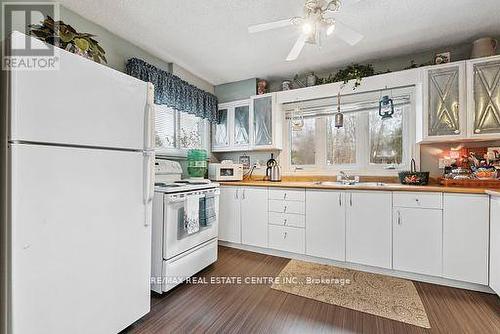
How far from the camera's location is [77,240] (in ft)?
4.12

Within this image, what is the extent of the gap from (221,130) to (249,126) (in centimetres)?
55

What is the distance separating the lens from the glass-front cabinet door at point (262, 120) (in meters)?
3.42

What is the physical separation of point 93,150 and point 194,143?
7.64 ft

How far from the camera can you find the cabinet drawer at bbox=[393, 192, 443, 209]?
7.09ft

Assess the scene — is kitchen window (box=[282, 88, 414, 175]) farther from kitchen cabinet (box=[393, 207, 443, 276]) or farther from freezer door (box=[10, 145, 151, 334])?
freezer door (box=[10, 145, 151, 334])

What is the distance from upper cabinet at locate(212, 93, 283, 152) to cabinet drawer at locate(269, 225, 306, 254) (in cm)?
122

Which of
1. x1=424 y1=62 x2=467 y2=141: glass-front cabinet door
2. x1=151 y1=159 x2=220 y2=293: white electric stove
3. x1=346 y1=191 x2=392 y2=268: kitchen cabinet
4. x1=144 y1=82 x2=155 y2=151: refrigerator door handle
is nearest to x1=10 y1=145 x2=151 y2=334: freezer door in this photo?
x1=144 y1=82 x2=155 y2=151: refrigerator door handle

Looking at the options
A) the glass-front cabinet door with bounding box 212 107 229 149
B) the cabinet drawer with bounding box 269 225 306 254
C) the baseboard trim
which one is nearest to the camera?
the baseboard trim

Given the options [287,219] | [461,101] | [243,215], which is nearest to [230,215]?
[243,215]

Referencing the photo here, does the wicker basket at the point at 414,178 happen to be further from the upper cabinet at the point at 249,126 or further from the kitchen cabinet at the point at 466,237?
the upper cabinet at the point at 249,126

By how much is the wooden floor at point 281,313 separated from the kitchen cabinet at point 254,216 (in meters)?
0.84

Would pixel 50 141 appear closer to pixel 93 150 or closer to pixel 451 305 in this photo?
pixel 93 150

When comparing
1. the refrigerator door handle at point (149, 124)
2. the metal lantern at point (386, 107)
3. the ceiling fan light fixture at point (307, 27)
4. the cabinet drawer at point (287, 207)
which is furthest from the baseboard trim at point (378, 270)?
the ceiling fan light fixture at point (307, 27)

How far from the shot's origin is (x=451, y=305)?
6.17 ft
